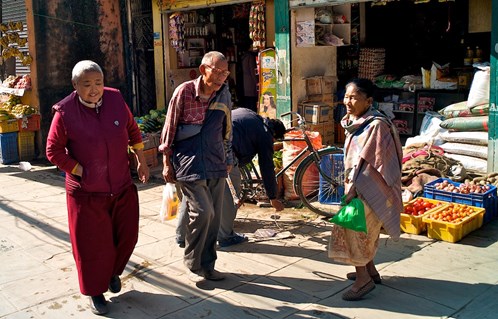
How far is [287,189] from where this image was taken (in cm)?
738

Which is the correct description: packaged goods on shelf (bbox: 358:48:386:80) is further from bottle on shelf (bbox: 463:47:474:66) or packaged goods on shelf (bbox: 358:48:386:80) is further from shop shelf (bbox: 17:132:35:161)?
A: shop shelf (bbox: 17:132:35:161)

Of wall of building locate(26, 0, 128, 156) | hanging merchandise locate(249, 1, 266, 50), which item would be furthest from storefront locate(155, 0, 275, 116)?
hanging merchandise locate(249, 1, 266, 50)

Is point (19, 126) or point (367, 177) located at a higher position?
point (19, 126)

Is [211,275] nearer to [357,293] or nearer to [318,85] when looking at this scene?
[357,293]

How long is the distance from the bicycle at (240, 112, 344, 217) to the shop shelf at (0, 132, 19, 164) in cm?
608

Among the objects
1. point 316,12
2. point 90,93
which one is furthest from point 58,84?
point 90,93

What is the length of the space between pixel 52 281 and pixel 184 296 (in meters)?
1.30

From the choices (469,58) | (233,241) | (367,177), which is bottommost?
(233,241)

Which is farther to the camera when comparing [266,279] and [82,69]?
[266,279]

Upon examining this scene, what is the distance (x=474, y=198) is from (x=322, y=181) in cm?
178

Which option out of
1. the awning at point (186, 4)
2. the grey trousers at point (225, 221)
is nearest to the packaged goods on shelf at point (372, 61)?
the awning at point (186, 4)

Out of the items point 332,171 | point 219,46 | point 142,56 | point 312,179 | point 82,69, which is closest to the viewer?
point 82,69

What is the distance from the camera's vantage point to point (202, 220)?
451 cm

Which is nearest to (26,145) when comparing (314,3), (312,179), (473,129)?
(314,3)
